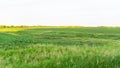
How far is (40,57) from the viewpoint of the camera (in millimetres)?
13602

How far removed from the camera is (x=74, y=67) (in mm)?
11344

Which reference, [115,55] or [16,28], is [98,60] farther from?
[16,28]

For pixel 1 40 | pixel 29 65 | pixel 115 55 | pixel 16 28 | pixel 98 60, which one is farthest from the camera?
pixel 16 28

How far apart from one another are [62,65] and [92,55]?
1.48m

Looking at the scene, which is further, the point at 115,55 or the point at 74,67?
the point at 115,55

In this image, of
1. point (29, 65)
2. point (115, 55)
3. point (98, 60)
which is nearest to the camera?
point (29, 65)

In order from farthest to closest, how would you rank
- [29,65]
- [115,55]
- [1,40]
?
[1,40]
[115,55]
[29,65]

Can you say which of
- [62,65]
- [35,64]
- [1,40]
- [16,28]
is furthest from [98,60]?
[16,28]

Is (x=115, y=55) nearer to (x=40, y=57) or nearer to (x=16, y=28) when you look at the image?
(x=40, y=57)

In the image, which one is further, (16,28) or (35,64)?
(16,28)

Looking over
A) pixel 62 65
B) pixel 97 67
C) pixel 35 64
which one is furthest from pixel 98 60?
pixel 35 64

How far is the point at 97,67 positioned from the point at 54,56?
2.01 metres

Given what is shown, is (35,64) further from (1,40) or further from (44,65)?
(1,40)

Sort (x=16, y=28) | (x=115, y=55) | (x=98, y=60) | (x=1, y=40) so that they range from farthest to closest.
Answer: (x=16, y=28) < (x=1, y=40) < (x=115, y=55) < (x=98, y=60)
